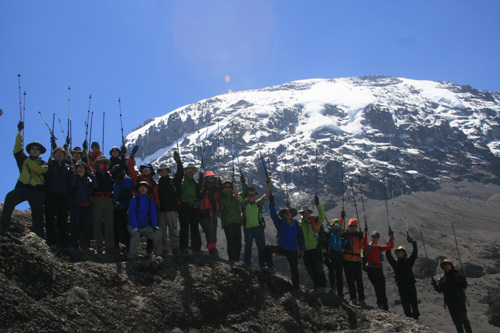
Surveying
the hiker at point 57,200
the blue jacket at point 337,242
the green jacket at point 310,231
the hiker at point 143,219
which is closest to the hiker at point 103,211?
the hiker at point 57,200

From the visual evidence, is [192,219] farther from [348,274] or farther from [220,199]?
[348,274]

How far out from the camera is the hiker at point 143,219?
900cm

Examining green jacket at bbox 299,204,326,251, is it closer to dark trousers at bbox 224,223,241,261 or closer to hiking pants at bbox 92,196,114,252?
dark trousers at bbox 224,223,241,261

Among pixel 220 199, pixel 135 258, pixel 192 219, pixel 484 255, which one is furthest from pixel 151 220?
pixel 484 255

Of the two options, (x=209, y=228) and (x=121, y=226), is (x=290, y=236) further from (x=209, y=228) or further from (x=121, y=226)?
(x=121, y=226)

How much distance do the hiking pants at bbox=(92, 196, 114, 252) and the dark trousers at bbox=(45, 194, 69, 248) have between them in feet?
2.52

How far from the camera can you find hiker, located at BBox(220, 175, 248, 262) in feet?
37.1

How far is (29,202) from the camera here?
8.77 meters

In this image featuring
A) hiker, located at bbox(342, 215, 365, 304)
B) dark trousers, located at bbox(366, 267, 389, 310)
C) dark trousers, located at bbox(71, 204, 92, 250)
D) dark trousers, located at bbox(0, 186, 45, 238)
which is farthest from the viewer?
dark trousers, located at bbox(366, 267, 389, 310)

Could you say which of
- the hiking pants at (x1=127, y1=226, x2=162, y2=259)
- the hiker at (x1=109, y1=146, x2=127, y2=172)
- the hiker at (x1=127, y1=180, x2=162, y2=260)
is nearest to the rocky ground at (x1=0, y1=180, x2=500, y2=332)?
the hiking pants at (x1=127, y1=226, x2=162, y2=259)

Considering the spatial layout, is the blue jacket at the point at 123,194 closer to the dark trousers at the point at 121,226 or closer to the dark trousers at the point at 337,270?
the dark trousers at the point at 121,226

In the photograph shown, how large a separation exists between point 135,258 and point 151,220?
3.08 ft

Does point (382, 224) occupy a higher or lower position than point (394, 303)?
higher

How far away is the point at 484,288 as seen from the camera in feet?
368
